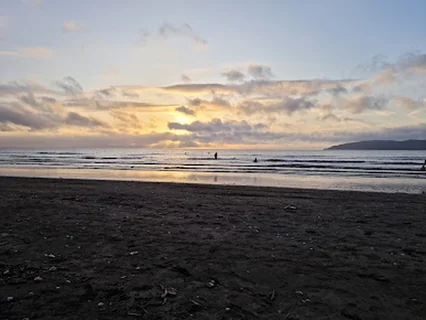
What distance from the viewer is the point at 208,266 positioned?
19.4 feet

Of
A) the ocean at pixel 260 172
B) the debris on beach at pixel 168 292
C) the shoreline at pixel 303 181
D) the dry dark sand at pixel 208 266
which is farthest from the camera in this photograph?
the ocean at pixel 260 172

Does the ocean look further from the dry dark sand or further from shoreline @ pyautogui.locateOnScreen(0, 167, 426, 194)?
the dry dark sand

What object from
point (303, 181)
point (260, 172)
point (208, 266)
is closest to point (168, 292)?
point (208, 266)

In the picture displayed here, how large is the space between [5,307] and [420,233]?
9.02 metres

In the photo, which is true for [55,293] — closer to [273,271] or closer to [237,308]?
[237,308]

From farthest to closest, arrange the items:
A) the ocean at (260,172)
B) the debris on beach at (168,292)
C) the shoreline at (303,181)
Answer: the ocean at (260,172) → the shoreline at (303,181) → the debris on beach at (168,292)

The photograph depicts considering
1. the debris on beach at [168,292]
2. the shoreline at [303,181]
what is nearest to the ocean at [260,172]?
the shoreline at [303,181]

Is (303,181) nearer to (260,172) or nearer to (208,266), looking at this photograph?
(260,172)

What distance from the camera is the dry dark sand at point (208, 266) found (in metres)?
4.33

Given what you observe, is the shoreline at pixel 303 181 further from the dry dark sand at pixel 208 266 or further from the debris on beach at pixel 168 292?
the debris on beach at pixel 168 292

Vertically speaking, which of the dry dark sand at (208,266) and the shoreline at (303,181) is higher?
the dry dark sand at (208,266)

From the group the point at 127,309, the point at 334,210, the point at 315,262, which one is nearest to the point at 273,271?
the point at 315,262

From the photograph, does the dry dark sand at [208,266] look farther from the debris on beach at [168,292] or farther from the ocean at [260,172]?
the ocean at [260,172]

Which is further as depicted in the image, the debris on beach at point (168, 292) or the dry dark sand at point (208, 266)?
the debris on beach at point (168, 292)
